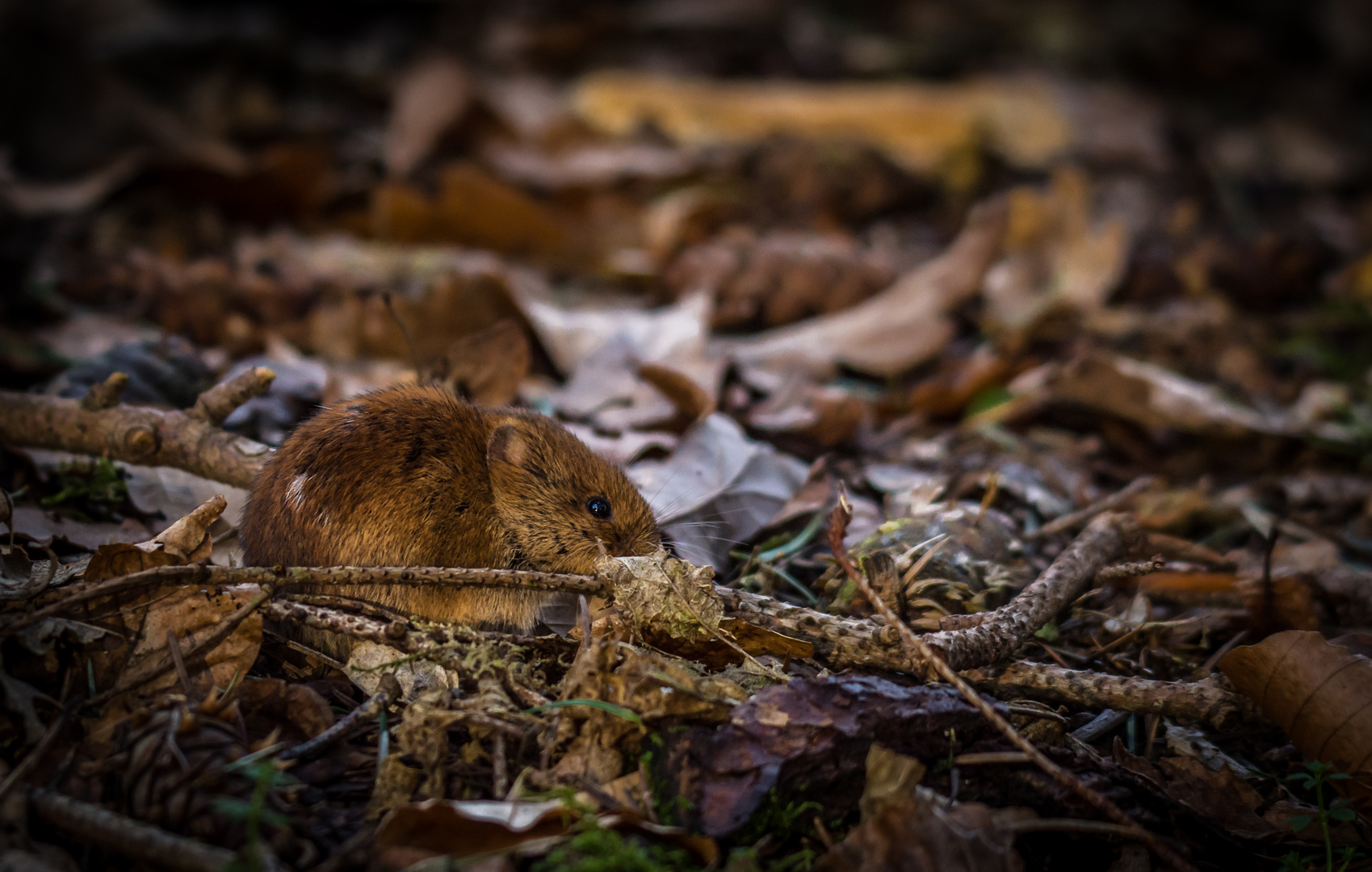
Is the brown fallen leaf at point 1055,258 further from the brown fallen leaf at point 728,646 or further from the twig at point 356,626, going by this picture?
the twig at point 356,626

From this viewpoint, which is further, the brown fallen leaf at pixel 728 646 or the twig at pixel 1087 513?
the twig at pixel 1087 513

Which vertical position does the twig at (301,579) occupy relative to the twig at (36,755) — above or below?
above

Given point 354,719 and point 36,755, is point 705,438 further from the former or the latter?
point 36,755

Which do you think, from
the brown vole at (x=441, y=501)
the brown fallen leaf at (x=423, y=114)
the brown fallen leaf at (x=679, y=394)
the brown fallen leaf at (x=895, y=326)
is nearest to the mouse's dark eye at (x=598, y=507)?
the brown vole at (x=441, y=501)

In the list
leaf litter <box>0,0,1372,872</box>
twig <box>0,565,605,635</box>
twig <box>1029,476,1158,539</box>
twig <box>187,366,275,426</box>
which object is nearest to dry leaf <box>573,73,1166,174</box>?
leaf litter <box>0,0,1372,872</box>

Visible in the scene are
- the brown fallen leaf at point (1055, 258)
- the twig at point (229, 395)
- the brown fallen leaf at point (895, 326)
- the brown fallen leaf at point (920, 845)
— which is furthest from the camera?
the brown fallen leaf at point (1055, 258)

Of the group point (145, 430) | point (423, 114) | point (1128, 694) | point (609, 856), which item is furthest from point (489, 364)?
point (423, 114)

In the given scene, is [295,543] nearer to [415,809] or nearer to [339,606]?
[339,606]

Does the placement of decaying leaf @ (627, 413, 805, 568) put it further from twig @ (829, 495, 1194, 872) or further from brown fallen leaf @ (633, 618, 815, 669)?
twig @ (829, 495, 1194, 872)
